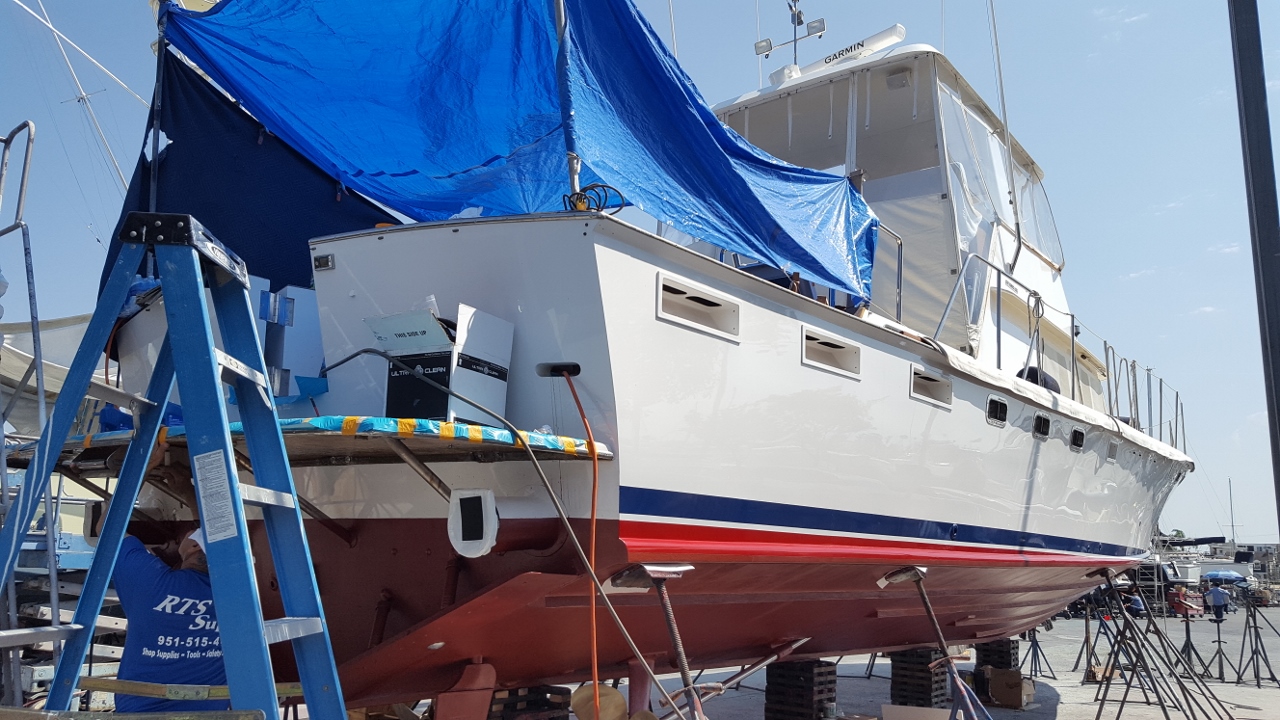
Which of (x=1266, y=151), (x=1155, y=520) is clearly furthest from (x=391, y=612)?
(x=1155, y=520)

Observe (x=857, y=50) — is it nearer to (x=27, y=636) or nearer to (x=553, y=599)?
(x=553, y=599)

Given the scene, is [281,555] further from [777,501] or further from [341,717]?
[777,501]

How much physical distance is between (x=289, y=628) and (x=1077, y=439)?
238 inches

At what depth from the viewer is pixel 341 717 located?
2797 millimetres

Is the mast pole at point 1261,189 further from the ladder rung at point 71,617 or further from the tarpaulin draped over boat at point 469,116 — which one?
the ladder rung at point 71,617

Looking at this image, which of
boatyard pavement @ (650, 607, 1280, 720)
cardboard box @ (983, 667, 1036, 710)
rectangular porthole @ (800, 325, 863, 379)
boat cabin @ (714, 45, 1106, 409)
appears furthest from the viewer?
cardboard box @ (983, 667, 1036, 710)

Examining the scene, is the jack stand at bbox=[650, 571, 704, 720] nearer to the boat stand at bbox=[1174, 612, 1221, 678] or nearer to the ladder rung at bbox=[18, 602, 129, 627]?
the ladder rung at bbox=[18, 602, 129, 627]

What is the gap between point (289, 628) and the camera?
259 cm

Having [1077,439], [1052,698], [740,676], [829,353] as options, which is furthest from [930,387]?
[1052,698]

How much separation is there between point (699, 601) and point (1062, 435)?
3641 millimetres

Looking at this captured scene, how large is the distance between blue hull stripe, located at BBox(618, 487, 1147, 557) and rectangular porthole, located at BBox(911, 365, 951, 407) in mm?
691

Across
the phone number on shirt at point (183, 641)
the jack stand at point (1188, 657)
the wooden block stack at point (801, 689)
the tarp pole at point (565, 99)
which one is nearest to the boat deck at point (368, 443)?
the phone number on shirt at point (183, 641)

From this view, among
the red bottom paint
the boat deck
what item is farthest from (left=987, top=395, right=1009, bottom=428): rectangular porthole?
the boat deck

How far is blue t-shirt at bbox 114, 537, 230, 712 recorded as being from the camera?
136 inches
